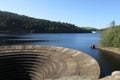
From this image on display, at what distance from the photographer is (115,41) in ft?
293

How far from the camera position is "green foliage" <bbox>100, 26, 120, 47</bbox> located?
8912 centimetres

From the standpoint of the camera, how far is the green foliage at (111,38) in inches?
3509

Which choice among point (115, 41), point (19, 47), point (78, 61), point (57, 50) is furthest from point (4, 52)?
point (115, 41)

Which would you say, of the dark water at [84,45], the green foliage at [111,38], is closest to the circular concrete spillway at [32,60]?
the dark water at [84,45]

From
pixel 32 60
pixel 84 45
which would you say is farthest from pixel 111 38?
pixel 32 60

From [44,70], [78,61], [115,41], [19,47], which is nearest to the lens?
[78,61]

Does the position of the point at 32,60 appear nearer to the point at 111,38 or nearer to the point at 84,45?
the point at 111,38

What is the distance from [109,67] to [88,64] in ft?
94.3

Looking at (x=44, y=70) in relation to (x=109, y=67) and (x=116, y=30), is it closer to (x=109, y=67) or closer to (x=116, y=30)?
(x=109, y=67)

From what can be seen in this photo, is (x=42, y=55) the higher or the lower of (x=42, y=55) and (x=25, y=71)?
the higher

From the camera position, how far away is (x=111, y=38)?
92562mm

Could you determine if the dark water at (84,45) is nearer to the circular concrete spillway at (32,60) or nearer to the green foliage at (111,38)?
the green foliage at (111,38)

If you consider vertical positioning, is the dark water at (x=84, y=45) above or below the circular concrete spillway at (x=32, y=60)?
below

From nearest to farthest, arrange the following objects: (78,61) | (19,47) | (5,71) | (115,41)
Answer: (78,61) < (5,71) < (19,47) < (115,41)
